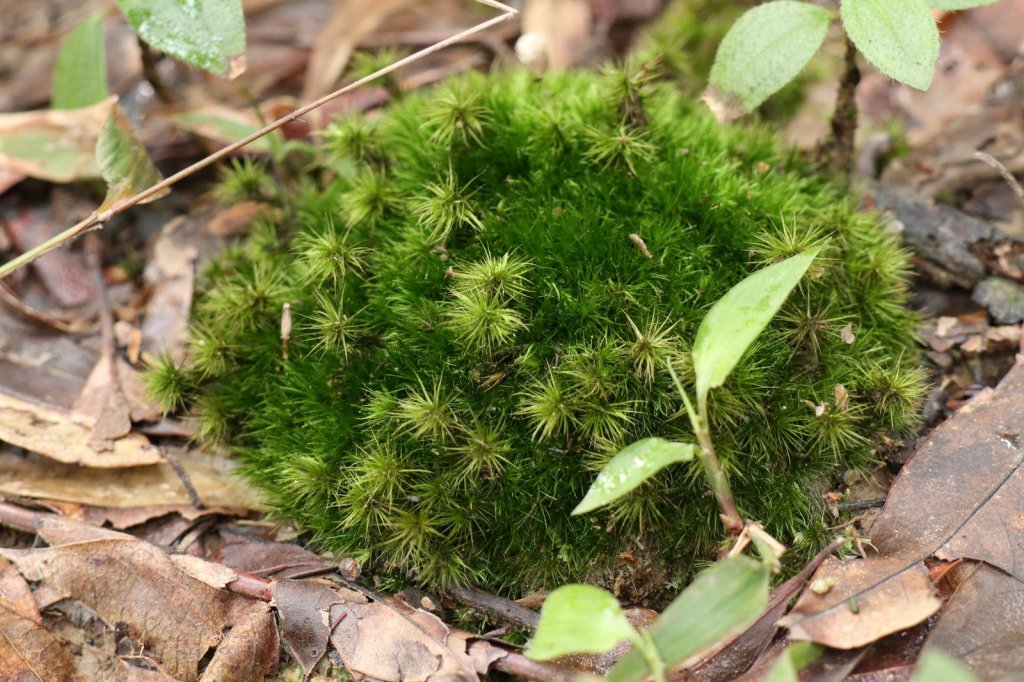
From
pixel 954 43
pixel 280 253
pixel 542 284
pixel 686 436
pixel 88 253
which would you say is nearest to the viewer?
pixel 686 436

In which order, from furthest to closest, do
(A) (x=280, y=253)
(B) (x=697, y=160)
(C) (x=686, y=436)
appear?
(A) (x=280, y=253) → (B) (x=697, y=160) → (C) (x=686, y=436)

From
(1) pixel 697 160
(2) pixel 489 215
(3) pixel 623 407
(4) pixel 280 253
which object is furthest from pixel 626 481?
(4) pixel 280 253

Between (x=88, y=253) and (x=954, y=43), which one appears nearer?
(x=88, y=253)

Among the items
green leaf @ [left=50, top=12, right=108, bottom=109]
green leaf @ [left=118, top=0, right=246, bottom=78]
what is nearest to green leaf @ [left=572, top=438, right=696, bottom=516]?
green leaf @ [left=118, top=0, right=246, bottom=78]

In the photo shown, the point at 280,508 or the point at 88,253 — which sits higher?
the point at 88,253

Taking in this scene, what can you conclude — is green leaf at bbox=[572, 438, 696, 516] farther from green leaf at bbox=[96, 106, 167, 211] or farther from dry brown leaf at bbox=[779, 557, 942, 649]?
green leaf at bbox=[96, 106, 167, 211]

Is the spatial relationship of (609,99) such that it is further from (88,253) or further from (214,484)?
(88,253)
